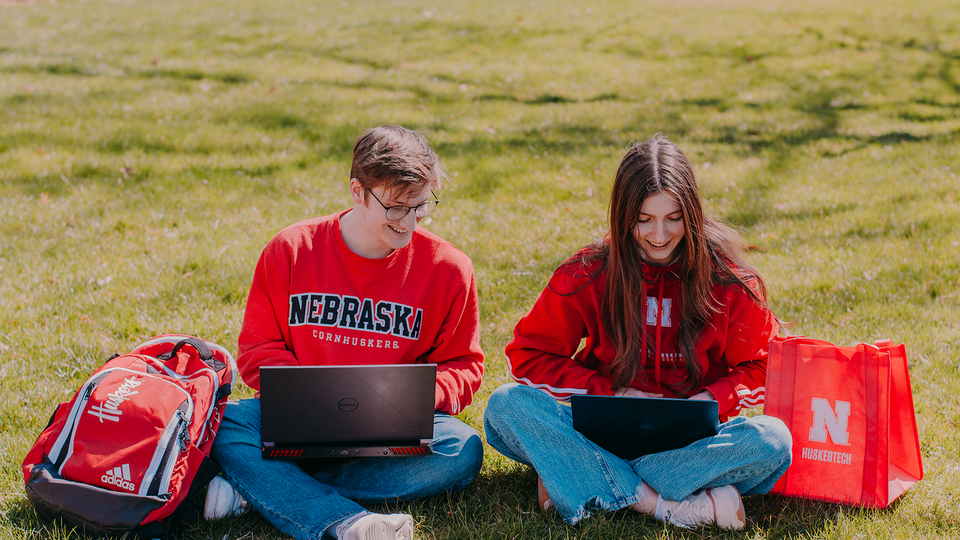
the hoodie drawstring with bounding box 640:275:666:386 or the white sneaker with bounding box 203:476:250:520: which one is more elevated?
the hoodie drawstring with bounding box 640:275:666:386

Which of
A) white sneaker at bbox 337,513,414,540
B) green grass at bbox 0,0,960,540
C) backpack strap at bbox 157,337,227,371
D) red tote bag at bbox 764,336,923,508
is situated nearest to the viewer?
white sneaker at bbox 337,513,414,540

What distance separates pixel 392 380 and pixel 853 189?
5501 millimetres

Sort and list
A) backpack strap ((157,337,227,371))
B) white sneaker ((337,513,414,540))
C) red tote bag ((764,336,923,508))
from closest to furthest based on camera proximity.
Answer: white sneaker ((337,513,414,540)), red tote bag ((764,336,923,508)), backpack strap ((157,337,227,371))

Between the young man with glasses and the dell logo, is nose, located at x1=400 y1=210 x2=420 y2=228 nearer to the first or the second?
the young man with glasses

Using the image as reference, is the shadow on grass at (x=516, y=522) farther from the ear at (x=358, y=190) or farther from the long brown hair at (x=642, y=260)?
the ear at (x=358, y=190)

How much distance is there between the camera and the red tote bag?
3020 millimetres

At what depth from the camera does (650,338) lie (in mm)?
3285

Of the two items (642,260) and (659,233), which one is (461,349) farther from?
(659,233)

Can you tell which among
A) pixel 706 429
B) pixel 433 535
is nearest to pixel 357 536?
pixel 433 535

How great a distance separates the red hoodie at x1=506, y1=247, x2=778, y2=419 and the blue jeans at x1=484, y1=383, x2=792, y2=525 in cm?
23

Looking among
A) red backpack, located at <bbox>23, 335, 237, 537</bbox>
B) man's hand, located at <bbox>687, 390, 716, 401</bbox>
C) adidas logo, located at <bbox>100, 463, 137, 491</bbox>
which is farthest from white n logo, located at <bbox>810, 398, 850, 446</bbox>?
adidas logo, located at <bbox>100, 463, 137, 491</bbox>

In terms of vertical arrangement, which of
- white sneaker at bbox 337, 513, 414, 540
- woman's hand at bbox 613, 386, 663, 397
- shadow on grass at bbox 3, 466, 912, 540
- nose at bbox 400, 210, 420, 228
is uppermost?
nose at bbox 400, 210, 420, 228

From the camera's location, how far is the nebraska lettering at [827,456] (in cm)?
305

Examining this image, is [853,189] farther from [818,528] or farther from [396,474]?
[396,474]
